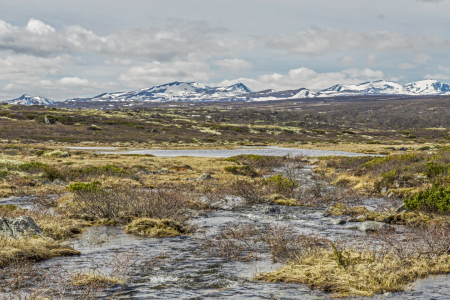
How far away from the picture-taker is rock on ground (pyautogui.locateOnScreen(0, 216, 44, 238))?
10326mm

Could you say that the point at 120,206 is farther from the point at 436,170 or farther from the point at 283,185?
the point at 436,170

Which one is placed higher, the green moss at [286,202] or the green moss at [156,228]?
the green moss at [156,228]

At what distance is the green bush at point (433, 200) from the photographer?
1338 cm

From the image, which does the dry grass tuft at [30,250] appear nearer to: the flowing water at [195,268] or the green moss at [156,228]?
the flowing water at [195,268]

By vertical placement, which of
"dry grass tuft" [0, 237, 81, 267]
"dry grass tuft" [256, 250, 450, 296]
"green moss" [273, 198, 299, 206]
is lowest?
"green moss" [273, 198, 299, 206]

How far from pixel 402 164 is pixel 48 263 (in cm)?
2392

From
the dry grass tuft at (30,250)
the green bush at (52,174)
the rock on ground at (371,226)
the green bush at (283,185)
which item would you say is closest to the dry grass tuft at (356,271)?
the rock on ground at (371,226)

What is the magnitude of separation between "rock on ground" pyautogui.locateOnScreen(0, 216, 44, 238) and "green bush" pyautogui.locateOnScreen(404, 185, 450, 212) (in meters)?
13.9

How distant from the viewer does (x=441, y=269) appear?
27.0 ft

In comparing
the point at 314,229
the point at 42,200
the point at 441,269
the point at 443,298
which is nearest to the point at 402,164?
the point at 314,229

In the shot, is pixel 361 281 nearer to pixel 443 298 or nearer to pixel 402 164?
pixel 443 298

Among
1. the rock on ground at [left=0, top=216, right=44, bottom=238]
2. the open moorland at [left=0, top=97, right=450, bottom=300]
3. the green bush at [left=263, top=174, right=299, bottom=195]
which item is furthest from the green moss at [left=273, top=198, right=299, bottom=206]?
the rock on ground at [left=0, top=216, right=44, bottom=238]

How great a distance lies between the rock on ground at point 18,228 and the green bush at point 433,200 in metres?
13.9

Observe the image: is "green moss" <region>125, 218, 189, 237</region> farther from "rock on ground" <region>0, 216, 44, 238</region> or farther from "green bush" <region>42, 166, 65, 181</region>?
"green bush" <region>42, 166, 65, 181</region>
